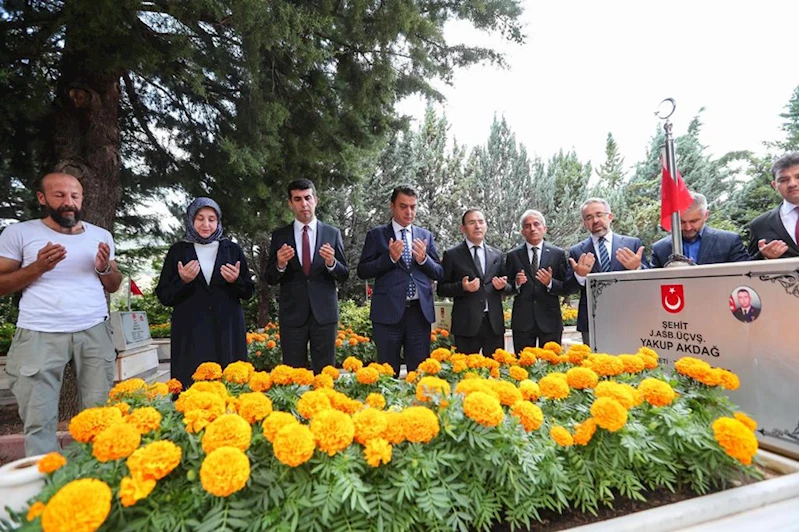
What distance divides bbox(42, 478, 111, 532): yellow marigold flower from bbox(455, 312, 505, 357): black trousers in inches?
107

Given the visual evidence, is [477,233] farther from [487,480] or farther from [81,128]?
[81,128]

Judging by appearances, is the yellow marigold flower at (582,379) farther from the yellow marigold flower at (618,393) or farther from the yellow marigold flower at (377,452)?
the yellow marigold flower at (377,452)

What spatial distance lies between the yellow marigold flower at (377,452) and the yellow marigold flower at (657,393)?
Answer: 1020mm

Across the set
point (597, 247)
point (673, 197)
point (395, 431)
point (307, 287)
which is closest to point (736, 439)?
point (395, 431)

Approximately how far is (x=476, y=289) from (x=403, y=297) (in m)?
0.57

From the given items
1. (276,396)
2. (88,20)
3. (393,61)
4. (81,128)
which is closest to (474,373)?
(276,396)

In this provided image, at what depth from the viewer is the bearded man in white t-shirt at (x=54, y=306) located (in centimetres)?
230

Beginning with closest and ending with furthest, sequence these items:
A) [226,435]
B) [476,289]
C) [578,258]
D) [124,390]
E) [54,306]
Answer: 1. [226,435]
2. [124,390]
3. [54,306]
4. [476,289]
5. [578,258]

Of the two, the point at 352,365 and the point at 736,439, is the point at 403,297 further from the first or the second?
the point at 736,439

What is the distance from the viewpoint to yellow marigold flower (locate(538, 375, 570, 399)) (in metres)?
1.59

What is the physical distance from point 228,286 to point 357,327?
4149mm

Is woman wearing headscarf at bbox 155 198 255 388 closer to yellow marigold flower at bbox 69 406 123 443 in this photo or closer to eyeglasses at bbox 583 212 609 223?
yellow marigold flower at bbox 69 406 123 443

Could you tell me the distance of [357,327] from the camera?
6816mm

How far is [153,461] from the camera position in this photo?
1031mm
